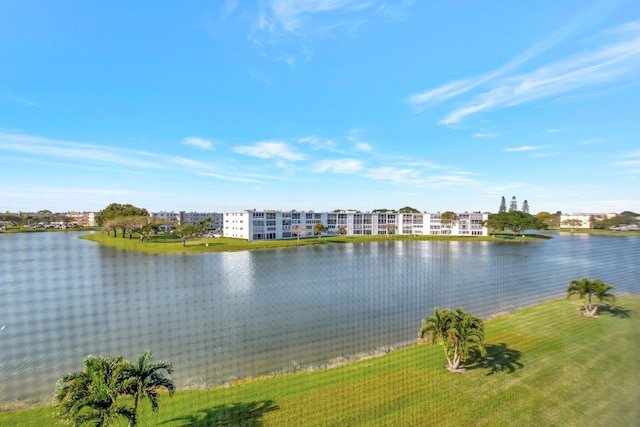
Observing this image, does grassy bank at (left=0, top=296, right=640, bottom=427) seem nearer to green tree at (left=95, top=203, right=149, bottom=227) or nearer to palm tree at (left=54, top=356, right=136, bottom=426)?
palm tree at (left=54, top=356, right=136, bottom=426)

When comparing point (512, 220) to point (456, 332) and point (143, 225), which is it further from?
point (143, 225)

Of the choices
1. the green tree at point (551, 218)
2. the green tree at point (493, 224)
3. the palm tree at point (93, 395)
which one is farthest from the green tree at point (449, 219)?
the palm tree at point (93, 395)

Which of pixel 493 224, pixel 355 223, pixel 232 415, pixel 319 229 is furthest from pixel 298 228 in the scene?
pixel 232 415

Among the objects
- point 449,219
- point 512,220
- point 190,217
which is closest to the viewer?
point 512,220

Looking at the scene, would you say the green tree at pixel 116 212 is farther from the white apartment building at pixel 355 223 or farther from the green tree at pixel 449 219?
the green tree at pixel 449 219

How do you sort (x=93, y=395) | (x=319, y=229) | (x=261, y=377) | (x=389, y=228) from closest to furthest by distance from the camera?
(x=93, y=395), (x=261, y=377), (x=319, y=229), (x=389, y=228)

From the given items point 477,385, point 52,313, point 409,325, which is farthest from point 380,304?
point 52,313
